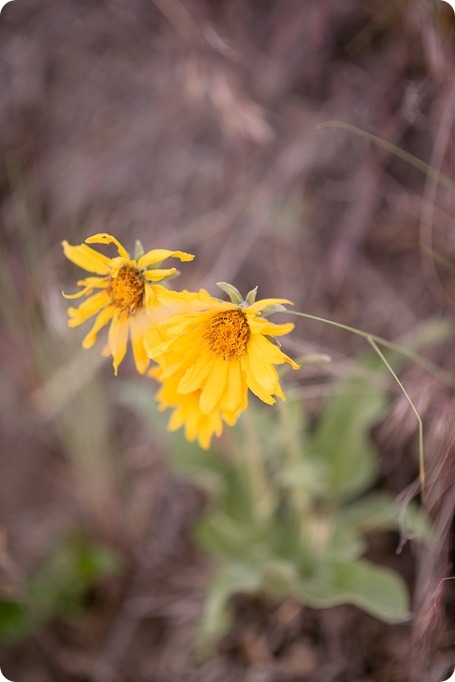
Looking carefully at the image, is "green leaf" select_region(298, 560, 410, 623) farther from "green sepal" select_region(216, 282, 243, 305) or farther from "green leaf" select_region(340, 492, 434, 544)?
"green sepal" select_region(216, 282, 243, 305)

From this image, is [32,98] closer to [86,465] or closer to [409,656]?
[86,465]

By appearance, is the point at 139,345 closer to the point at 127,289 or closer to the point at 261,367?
the point at 127,289

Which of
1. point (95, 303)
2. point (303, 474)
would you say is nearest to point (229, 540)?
point (303, 474)

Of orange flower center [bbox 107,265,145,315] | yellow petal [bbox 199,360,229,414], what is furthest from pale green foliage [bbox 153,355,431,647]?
orange flower center [bbox 107,265,145,315]

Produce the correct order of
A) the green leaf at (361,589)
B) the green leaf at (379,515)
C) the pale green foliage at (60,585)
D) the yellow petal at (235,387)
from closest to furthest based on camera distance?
the yellow petal at (235,387) < the green leaf at (361,589) < the green leaf at (379,515) < the pale green foliage at (60,585)

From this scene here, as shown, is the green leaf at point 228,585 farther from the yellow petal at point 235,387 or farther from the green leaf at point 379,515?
the yellow petal at point 235,387

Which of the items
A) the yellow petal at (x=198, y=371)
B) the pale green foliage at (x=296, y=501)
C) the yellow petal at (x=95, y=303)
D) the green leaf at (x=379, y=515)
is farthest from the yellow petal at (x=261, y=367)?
the green leaf at (x=379, y=515)
